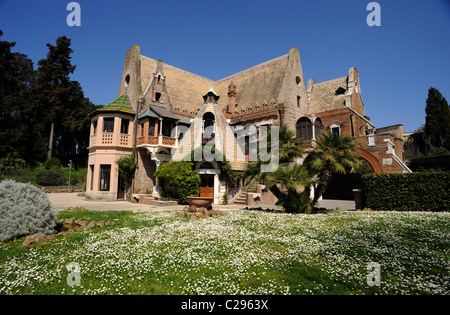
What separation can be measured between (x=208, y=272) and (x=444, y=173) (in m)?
16.5

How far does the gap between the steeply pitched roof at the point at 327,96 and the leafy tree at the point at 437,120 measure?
2184 centimetres

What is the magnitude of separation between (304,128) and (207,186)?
543 inches

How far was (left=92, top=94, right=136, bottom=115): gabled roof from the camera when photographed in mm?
25609

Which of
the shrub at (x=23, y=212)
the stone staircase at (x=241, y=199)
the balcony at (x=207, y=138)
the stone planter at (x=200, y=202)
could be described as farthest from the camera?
the balcony at (x=207, y=138)

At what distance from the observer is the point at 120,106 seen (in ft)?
86.0

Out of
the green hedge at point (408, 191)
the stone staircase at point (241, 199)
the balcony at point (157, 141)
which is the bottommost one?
the stone staircase at point (241, 199)

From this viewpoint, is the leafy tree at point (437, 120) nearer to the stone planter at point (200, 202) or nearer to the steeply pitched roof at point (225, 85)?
the steeply pitched roof at point (225, 85)

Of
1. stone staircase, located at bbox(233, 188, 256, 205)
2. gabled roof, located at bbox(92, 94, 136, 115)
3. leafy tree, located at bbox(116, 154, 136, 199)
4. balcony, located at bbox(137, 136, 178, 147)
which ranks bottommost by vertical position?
stone staircase, located at bbox(233, 188, 256, 205)

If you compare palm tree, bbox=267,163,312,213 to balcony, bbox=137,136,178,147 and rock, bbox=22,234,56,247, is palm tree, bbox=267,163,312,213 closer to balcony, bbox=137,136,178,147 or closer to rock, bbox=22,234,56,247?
rock, bbox=22,234,56,247

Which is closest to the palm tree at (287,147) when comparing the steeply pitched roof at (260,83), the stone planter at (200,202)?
the stone planter at (200,202)

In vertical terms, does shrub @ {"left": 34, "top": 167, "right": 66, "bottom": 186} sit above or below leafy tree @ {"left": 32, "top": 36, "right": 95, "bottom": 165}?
below

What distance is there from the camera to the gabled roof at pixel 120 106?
84.0 ft

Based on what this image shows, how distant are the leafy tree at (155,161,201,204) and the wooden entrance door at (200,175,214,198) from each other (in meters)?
2.01

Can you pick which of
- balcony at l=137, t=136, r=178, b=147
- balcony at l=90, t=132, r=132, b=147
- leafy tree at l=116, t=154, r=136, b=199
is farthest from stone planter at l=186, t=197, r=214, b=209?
balcony at l=90, t=132, r=132, b=147
